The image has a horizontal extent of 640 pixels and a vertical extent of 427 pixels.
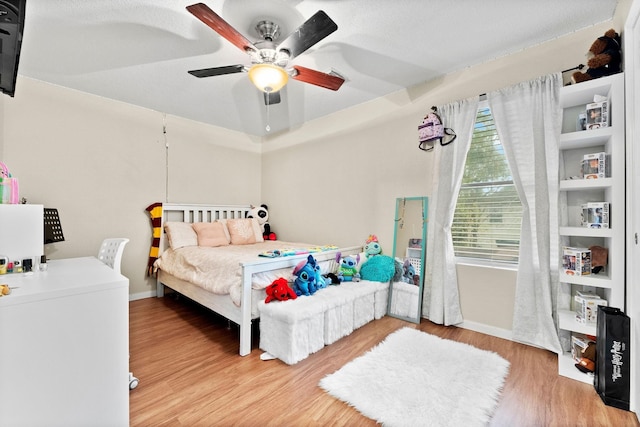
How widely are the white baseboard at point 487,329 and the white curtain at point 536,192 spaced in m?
0.10

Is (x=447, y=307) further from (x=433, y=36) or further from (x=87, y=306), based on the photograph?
(x=87, y=306)

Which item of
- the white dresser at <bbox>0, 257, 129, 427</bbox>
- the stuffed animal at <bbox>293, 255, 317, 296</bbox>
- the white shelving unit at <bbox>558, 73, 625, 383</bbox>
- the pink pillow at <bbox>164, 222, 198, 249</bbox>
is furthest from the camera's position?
the pink pillow at <bbox>164, 222, 198, 249</bbox>

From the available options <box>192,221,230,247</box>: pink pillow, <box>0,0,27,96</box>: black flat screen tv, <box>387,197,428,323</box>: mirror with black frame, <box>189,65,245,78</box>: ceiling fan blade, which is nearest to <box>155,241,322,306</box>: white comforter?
<box>192,221,230,247</box>: pink pillow

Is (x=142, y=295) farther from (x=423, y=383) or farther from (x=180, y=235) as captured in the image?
(x=423, y=383)

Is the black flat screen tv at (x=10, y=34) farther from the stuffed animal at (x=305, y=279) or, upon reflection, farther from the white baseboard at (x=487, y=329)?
the white baseboard at (x=487, y=329)

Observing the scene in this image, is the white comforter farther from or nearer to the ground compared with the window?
nearer to the ground

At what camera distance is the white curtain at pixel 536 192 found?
217 centimetres

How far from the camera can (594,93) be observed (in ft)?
6.39

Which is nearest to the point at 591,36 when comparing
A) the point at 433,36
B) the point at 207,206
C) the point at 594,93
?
the point at 594,93

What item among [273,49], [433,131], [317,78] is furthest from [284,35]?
[433,131]

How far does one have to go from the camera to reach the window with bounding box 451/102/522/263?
2.50 meters

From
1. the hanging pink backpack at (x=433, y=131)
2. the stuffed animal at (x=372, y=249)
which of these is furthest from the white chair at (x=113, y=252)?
the hanging pink backpack at (x=433, y=131)

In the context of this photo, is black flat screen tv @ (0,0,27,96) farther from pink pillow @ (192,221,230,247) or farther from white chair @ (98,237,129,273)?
pink pillow @ (192,221,230,247)

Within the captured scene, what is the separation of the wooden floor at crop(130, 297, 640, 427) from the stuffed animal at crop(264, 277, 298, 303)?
447mm
